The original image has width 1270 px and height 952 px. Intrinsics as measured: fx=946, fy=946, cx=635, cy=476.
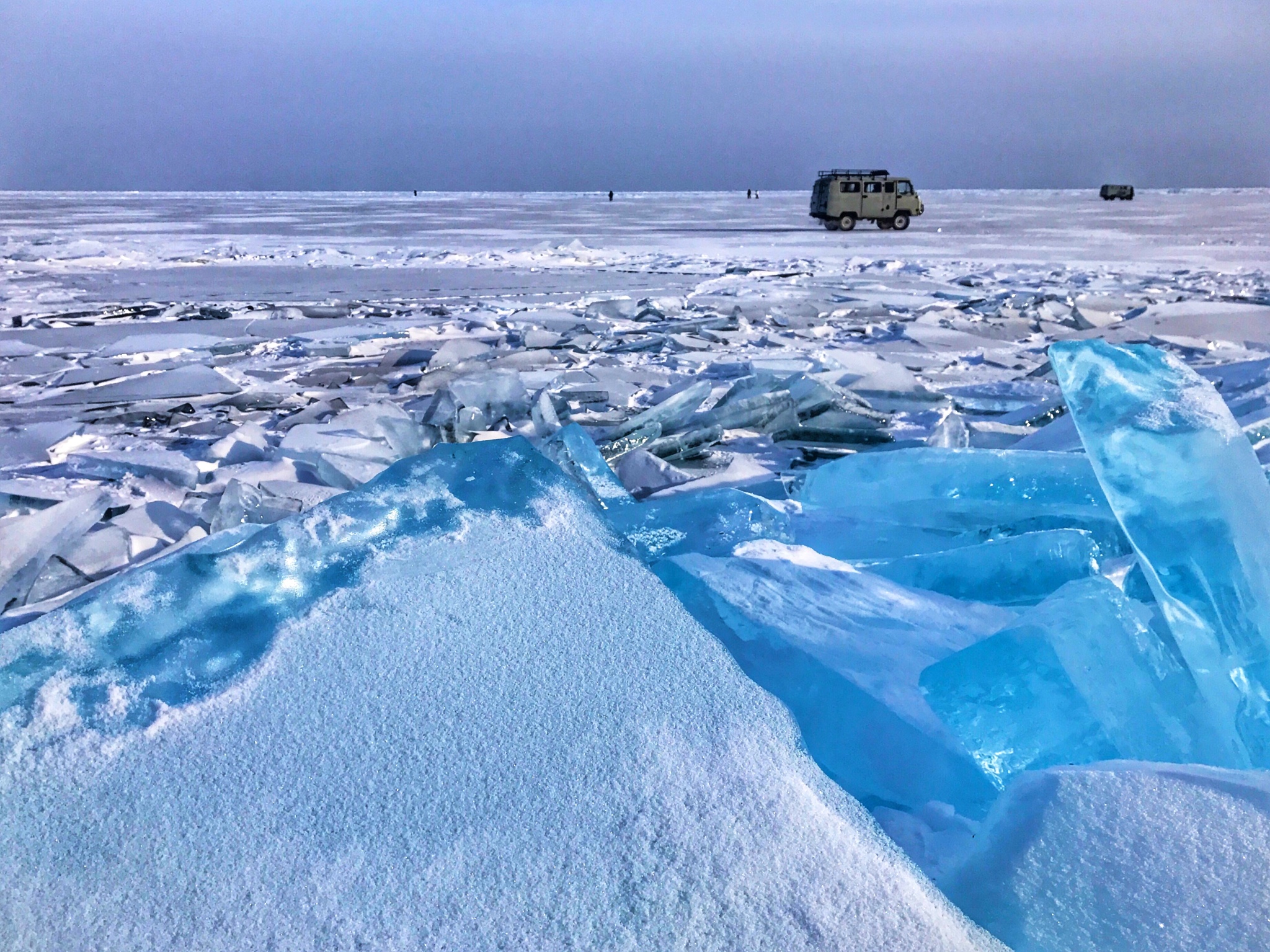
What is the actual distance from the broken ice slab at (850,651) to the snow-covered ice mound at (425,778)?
0.29 feet

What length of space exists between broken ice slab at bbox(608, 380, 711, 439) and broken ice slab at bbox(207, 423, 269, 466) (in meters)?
1.11

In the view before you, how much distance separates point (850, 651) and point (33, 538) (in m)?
1.72

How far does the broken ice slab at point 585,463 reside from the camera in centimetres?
199

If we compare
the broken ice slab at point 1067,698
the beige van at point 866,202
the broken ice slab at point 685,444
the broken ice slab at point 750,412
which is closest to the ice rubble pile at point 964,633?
the broken ice slab at point 1067,698

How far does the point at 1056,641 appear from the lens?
1.14 metres

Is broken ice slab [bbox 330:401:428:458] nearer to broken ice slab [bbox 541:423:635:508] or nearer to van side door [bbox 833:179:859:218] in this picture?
broken ice slab [bbox 541:423:635:508]

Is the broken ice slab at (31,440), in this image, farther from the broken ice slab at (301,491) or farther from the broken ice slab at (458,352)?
the broken ice slab at (458,352)

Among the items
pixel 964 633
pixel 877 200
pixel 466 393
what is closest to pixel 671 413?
pixel 466 393

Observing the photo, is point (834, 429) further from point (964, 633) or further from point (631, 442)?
point (964, 633)

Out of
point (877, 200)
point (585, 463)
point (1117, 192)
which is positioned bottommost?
point (585, 463)

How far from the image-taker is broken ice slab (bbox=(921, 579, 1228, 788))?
1111mm

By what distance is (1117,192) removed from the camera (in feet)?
151

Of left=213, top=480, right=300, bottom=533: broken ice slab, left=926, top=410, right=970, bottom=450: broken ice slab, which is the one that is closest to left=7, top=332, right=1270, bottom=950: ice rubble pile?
left=213, top=480, right=300, bottom=533: broken ice slab

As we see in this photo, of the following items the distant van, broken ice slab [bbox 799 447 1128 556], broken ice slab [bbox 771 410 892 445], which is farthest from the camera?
the distant van
